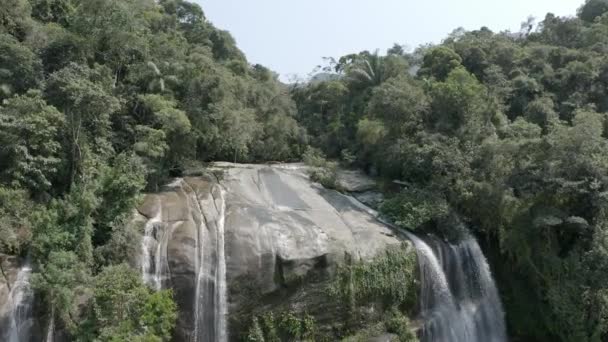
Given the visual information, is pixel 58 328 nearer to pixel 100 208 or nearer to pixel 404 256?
pixel 100 208

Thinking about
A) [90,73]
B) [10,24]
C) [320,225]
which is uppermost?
[10,24]

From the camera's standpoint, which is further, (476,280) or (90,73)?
(90,73)

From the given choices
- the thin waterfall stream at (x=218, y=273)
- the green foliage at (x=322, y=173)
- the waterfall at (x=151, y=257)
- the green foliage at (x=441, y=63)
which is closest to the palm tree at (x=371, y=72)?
the green foliage at (x=441, y=63)

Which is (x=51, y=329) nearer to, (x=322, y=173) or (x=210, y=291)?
(x=210, y=291)

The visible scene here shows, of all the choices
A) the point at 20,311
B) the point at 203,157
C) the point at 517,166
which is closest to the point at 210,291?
the point at 20,311

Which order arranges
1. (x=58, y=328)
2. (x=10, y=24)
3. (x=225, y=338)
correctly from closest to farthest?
(x=58, y=328), (x=225, y=338), (x=10, y=24)

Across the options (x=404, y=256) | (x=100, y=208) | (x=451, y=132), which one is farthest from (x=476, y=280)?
(x=100, y=208)
